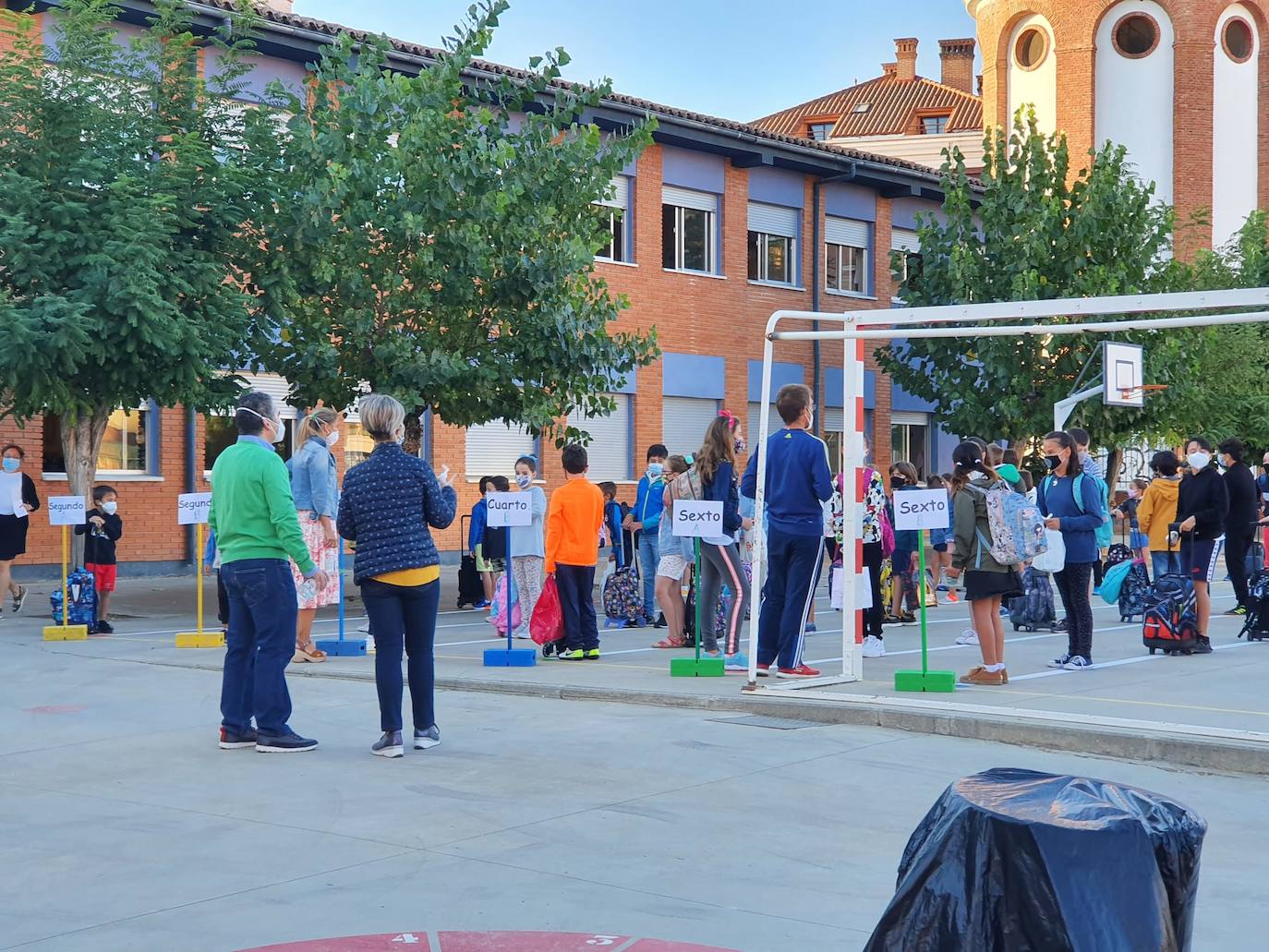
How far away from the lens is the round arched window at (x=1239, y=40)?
4422 cm

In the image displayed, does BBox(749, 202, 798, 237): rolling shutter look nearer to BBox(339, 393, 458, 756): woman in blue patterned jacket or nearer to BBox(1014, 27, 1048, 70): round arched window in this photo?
BBox(1014, 27, 1048, 70): round arched window

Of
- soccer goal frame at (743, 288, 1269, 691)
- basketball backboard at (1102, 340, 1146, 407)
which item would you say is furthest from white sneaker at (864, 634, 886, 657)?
basketball backboard at (1102, 340, 1146, 407)

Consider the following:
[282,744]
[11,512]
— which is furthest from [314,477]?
[11,512]

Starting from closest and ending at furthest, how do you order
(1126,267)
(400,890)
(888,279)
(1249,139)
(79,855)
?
1. (400,890)
2. (79,855)
3. (1126,267)
4. (888,279)
5. (1249,139)

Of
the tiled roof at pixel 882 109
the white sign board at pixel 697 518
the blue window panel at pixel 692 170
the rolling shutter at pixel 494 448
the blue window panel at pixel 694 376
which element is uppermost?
the tiled roof at pixel 882 109

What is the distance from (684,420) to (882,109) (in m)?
43.5

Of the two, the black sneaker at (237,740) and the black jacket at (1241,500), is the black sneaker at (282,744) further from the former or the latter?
the black jacket at (1241,500)

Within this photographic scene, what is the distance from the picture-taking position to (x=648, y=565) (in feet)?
57.1

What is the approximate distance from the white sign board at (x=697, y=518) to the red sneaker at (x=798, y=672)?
1137 millimetres

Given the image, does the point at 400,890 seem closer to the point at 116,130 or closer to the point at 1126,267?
the point at 116,130

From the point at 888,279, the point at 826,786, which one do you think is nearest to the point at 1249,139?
the point at 888,279

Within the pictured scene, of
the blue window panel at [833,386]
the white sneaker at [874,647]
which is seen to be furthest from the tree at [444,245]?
the blue window panel at [833,386]

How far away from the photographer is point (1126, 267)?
98.9ft

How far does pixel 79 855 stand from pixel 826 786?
3.47 metres
